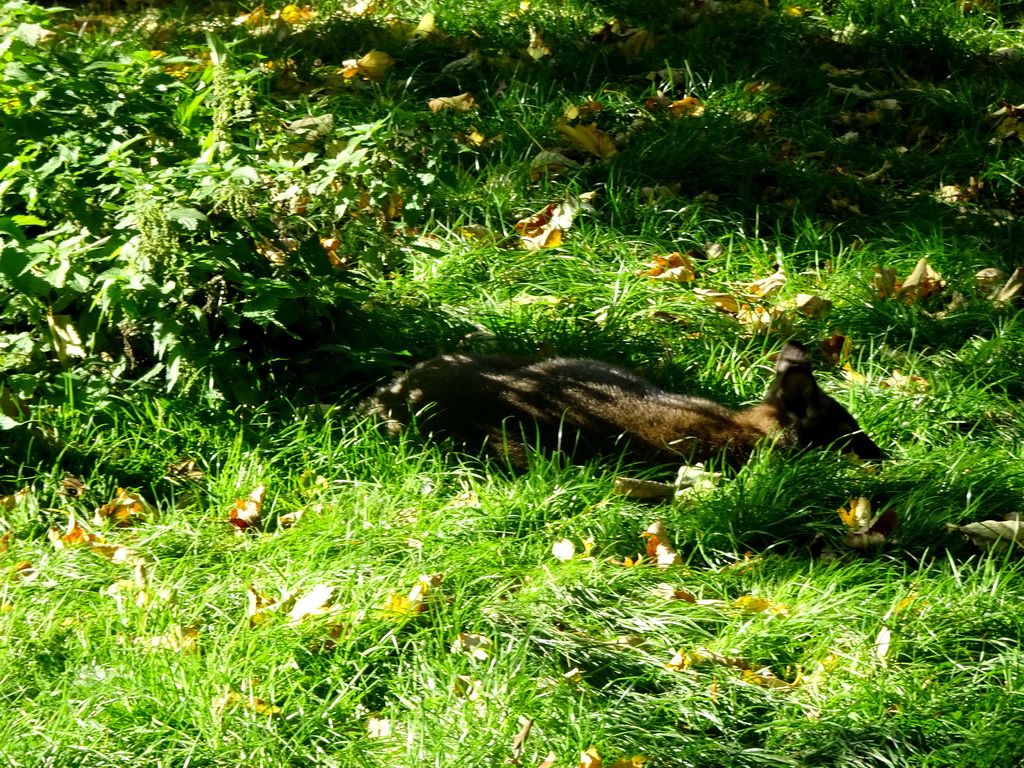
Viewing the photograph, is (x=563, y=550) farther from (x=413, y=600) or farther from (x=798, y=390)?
(x=798, y=390)

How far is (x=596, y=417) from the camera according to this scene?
484cm

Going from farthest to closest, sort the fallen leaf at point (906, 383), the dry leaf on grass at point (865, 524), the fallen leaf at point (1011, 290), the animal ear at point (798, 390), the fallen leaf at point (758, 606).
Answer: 1. the fallen leaf at point (1011, 290)
2. the fallen leaf at point (906, 383)
3. the animal ear at point (798, 390)
4. the dry leaf on grass at point (865, 524)
5. the fallen leaf at point (758, 606)

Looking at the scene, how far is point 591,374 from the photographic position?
5.14 meters

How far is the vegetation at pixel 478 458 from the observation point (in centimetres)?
349

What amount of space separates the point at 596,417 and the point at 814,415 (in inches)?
34.8

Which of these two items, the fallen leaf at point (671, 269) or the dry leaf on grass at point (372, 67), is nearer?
the fallen leaf at point (671, 269)

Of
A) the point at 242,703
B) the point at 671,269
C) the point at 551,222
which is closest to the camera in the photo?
the point at 242,703

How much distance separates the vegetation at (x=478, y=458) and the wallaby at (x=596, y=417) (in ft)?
0.46

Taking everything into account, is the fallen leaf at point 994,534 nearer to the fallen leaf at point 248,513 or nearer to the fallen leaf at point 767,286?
the fallen leaf at point 767,286

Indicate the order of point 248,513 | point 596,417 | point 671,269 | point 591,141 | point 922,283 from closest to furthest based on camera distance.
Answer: point 248,513 < point 596,417 < point 922,283 < point 671,269 < point 591,141

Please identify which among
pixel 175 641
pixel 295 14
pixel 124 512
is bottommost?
pixel 124 512

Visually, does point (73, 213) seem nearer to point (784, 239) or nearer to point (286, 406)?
point (286, 406)

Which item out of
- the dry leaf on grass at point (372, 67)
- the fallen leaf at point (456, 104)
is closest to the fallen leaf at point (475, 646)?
the fallen leaf at point (456, 104)

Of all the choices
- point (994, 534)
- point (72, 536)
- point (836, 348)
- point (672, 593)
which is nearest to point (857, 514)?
point (994, 534)
